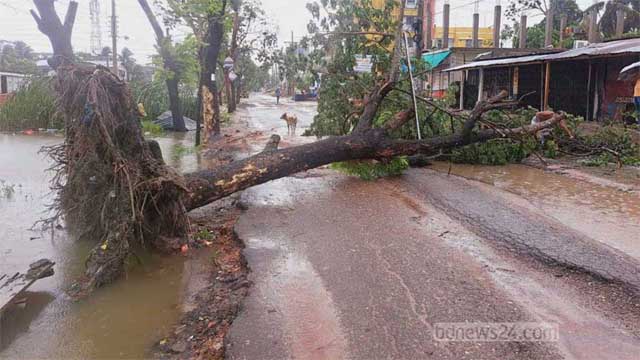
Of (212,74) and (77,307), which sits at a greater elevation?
(212,74)

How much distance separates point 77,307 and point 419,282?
2.86m

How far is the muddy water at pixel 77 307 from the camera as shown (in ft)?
12.9

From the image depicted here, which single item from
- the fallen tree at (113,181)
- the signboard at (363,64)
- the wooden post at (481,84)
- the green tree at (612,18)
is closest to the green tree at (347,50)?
A: the signboard at (363,64)

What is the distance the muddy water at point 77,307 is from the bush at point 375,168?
439 centimetres

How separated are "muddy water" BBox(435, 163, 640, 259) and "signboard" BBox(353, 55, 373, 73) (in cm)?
266

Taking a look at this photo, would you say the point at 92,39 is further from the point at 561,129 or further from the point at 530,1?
the point at 561,129

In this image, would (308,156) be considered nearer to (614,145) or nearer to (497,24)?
(614,145)

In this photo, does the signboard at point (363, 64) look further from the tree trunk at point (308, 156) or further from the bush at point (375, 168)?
the bush at point (375, 168)

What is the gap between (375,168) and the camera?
9453 mm

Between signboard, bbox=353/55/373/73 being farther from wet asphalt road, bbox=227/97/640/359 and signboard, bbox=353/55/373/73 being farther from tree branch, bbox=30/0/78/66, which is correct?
tree branch, bbox=30/0/78/66

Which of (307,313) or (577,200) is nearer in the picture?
(307,313)

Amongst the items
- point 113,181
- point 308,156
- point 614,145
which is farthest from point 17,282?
point 614,145

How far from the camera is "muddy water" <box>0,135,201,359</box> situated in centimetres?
392

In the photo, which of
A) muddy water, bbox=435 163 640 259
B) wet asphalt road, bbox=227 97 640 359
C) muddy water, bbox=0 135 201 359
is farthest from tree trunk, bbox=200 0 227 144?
muddy water, bbox=0 135 201 359
